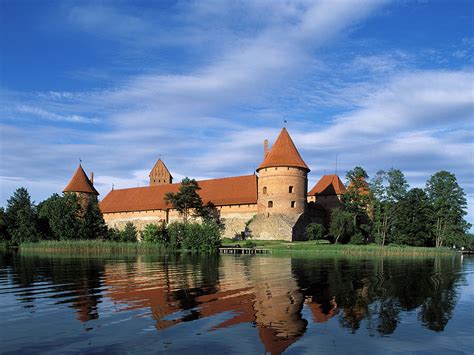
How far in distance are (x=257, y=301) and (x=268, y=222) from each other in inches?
1131

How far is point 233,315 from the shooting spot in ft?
29.5

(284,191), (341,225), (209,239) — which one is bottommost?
(209,239)

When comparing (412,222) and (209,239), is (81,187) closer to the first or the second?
(209,239)

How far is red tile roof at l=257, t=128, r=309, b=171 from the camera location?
39375mm

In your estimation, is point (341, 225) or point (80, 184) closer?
point (341, 225)

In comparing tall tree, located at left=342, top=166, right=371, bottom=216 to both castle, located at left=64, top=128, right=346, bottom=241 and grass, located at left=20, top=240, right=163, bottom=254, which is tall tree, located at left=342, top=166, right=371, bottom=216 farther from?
grass, located at left=20, top=240, right=163, bottom=254

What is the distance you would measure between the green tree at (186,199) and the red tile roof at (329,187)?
11.5m

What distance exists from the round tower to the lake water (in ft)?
78.8

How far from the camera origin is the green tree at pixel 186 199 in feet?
141

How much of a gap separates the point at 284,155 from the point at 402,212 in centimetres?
1075

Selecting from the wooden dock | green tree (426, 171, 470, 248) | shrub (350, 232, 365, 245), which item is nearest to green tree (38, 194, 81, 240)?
the wooden dock

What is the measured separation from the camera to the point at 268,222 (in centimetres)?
3922

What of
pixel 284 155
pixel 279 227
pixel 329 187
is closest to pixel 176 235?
pixel 279 227

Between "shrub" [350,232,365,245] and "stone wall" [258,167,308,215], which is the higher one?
"stone wall" [258,167,308,215]
